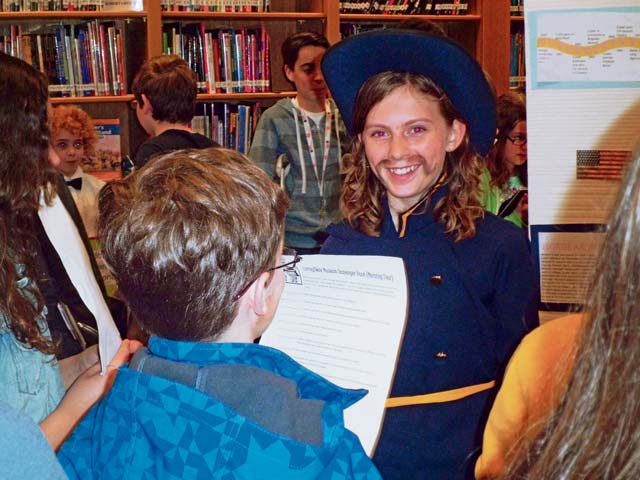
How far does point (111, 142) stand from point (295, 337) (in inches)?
133

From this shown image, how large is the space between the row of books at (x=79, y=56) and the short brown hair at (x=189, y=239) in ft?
11.6

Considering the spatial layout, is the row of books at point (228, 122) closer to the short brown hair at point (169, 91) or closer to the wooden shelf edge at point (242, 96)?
the wooden shelf edge at point (242, 96)

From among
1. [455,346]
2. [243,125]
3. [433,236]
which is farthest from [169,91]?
Answer: [455,346]

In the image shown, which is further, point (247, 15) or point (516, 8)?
point (516, 8)

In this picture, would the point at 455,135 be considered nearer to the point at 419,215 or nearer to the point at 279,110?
the point at 419,215

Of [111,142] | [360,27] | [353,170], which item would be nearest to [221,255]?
[353,170]

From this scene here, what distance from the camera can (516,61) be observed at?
16.9ft

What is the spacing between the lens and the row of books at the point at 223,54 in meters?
4.50

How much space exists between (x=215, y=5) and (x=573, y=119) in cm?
311

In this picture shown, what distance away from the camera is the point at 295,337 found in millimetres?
→ 1416

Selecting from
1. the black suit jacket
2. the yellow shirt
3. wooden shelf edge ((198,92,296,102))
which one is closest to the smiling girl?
the yellow shirt

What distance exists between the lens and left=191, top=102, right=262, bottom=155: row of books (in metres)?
4.58

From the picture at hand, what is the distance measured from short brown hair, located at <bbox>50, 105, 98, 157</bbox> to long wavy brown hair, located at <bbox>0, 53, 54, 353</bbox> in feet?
7.50

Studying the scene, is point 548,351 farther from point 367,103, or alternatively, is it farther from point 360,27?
point 360,27
